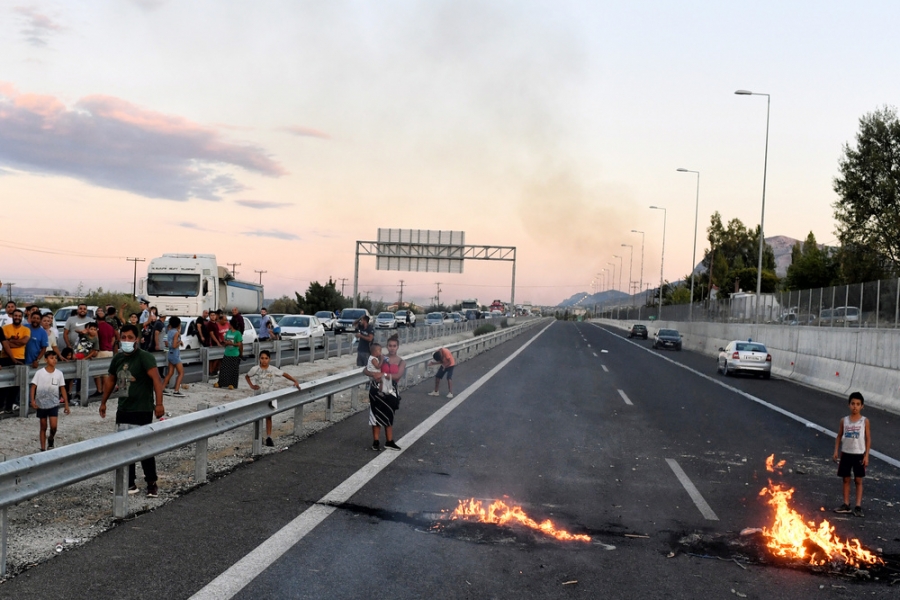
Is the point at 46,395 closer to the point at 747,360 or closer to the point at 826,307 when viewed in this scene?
the point at 747,360

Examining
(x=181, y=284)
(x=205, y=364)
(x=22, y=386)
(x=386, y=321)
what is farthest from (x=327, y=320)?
(x=22, y=386)

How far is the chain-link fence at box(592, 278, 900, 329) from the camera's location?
2400cm

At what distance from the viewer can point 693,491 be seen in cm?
873

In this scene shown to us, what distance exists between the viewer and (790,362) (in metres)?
28.3

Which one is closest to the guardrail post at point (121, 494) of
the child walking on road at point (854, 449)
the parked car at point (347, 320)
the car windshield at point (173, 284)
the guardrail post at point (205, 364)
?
the child walking on road at point (854, 449)

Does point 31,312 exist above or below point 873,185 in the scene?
below

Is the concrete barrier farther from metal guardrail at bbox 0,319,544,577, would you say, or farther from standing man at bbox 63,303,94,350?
standing man at bbox 63,303,94,350

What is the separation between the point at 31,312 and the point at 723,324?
120 ft

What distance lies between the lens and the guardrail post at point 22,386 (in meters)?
11.9

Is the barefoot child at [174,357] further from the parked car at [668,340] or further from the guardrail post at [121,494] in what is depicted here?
the parked car at [668,340]

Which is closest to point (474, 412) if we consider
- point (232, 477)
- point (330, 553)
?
point (232, 477)

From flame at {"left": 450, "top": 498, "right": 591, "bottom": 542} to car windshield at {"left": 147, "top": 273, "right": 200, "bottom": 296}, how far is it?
1022 inches

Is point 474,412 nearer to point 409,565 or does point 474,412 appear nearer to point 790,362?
point 409,565

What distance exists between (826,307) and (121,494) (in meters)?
28.4
